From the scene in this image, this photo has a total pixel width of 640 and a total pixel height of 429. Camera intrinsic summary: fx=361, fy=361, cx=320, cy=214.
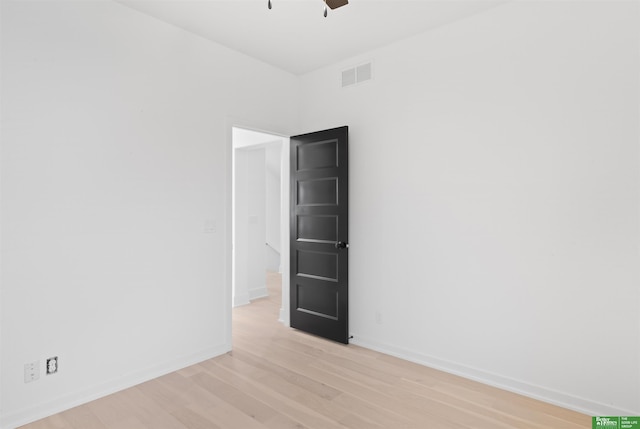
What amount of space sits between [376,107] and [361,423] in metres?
2.76

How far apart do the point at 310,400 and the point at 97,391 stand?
5.19 feet

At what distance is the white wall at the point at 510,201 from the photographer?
2389 millimetres

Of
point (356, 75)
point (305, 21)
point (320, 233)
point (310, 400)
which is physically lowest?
point (310, 400)

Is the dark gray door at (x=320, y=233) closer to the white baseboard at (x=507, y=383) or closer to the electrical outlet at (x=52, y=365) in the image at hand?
the white baseboard at (x=507, y=383)

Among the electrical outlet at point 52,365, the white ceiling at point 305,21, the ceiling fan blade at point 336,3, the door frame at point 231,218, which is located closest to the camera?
the ceiling fan blade at point 336,3

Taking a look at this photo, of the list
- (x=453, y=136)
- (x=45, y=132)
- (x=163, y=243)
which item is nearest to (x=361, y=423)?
(x=163, y=243)

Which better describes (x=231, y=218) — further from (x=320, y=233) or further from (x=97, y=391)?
(x=97, y=391)

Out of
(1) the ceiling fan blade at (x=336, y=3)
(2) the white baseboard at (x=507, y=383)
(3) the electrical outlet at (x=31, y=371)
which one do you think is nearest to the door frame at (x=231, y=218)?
(2) the white baseboard at (x=507, y=383)

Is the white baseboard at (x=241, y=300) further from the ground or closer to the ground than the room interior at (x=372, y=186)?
closer to the ground

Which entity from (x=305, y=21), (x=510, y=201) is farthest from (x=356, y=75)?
(x=510, y=201)

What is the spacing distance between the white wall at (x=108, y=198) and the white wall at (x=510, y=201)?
1.54 metres

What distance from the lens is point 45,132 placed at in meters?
2.47

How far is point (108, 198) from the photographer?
276 cm

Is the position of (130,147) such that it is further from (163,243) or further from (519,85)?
(519,85)
